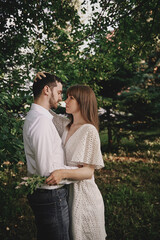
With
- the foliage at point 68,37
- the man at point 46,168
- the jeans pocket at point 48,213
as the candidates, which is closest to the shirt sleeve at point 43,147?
the man at point 46,168

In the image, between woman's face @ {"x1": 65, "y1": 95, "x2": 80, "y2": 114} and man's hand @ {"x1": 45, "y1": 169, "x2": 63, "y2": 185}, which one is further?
woman's face @ {"x1": 65, "y1": 95, "x2": 80, "y2": 114}

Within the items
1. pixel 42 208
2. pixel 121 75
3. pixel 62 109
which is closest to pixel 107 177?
pixel 62 109

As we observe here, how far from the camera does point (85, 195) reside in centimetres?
191

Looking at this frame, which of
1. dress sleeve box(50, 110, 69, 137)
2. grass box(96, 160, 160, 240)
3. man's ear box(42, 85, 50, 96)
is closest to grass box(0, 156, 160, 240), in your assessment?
grass box(96, 160, 160, 240)

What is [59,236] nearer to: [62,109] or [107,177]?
[107,177]

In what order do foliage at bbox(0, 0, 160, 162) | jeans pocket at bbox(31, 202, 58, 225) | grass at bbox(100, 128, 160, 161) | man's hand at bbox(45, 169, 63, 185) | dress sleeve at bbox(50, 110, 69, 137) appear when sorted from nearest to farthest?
man's hand at bbox(45, 169, 63, 185) < jeans pocket at bbox(31, 202, 58, 225) < dress sleeve at bbox(50, 110, 69, 137) < foliage at bbox(0, 0, 160, 162) < grass at bbox(100, 128, 160, 161)

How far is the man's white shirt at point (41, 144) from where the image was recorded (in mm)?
1550

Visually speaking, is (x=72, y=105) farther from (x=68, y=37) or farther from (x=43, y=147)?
(x=68, y=37)

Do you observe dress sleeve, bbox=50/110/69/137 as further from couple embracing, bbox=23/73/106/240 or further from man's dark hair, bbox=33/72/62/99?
man's dark hair, bbox=33/72/62/99

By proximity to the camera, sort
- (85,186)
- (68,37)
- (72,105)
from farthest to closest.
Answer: (68,37)
(72,105)
(85,186)

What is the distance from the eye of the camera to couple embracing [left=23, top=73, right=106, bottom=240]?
5.24 feet

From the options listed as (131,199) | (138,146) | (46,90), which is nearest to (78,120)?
(46,90)

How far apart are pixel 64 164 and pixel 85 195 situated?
390mm

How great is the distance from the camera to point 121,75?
25.3ft
